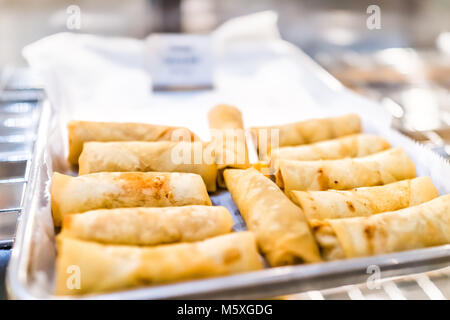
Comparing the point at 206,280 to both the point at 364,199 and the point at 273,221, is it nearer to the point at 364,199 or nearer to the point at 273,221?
the point at 273,221

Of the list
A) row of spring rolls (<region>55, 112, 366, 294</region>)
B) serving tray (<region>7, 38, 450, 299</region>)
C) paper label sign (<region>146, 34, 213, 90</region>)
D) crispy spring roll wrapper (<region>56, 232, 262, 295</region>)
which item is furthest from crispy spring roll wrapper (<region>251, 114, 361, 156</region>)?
crispy spring roll wrapper (<region>56, 232, 262, 295</region>)

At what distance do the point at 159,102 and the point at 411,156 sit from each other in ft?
3.61

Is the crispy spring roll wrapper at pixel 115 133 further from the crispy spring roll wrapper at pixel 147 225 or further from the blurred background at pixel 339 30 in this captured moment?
the blurred background at pixel 339 30

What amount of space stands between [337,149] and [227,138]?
1.35 ft

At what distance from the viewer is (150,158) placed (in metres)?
1.40

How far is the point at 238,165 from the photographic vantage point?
1.39 meters

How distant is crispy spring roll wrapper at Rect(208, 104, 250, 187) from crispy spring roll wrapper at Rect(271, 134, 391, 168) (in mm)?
130

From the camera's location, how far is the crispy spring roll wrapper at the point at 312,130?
161cm

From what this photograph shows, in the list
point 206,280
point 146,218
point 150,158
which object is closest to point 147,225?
point 146,218

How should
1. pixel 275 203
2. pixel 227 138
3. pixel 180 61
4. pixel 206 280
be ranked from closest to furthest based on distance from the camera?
pixel 206 280
pixel 275 203
pixel 227 138
pixel 180 61

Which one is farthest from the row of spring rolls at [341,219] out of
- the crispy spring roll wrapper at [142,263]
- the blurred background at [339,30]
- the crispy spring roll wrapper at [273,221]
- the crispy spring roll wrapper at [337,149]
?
the blurred background at [339,30]

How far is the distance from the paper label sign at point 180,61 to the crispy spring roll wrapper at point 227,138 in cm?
33

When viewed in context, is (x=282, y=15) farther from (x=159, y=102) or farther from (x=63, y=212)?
(x=63, y=212)
